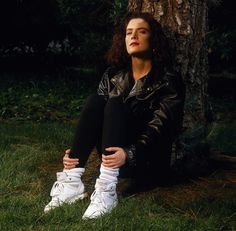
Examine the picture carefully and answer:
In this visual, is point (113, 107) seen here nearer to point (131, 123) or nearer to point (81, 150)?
point (131, 123)

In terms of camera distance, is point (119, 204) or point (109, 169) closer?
point (109, 169)

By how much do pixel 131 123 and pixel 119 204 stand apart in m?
0.55

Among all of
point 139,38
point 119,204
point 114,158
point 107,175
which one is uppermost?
point 139,38

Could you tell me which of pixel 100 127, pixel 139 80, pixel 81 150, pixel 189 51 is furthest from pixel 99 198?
pixel 189 51

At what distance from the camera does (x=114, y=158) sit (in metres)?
3.57

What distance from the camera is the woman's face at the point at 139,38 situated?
402cm

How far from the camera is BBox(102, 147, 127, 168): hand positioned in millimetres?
3567

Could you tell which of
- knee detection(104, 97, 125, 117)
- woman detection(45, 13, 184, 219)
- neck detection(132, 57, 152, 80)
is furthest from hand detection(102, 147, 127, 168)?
neck detection(132, 57, 152, 80)

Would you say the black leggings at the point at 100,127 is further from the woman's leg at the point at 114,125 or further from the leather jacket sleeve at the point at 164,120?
the leather jacket sleeve at the point at 164,120

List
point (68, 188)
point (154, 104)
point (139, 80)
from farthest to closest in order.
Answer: point (139, 80) → point (154, 104) → point (68, 188)

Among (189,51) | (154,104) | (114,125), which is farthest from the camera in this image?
(189,51)

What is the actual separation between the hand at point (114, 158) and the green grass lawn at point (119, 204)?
287mm

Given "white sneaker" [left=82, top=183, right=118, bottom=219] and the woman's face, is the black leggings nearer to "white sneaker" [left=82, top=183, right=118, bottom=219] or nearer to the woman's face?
"white sneaker" [left=82, top=183, right=118, bottom=219]

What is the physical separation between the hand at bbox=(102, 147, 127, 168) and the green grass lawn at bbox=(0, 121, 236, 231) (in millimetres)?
287
